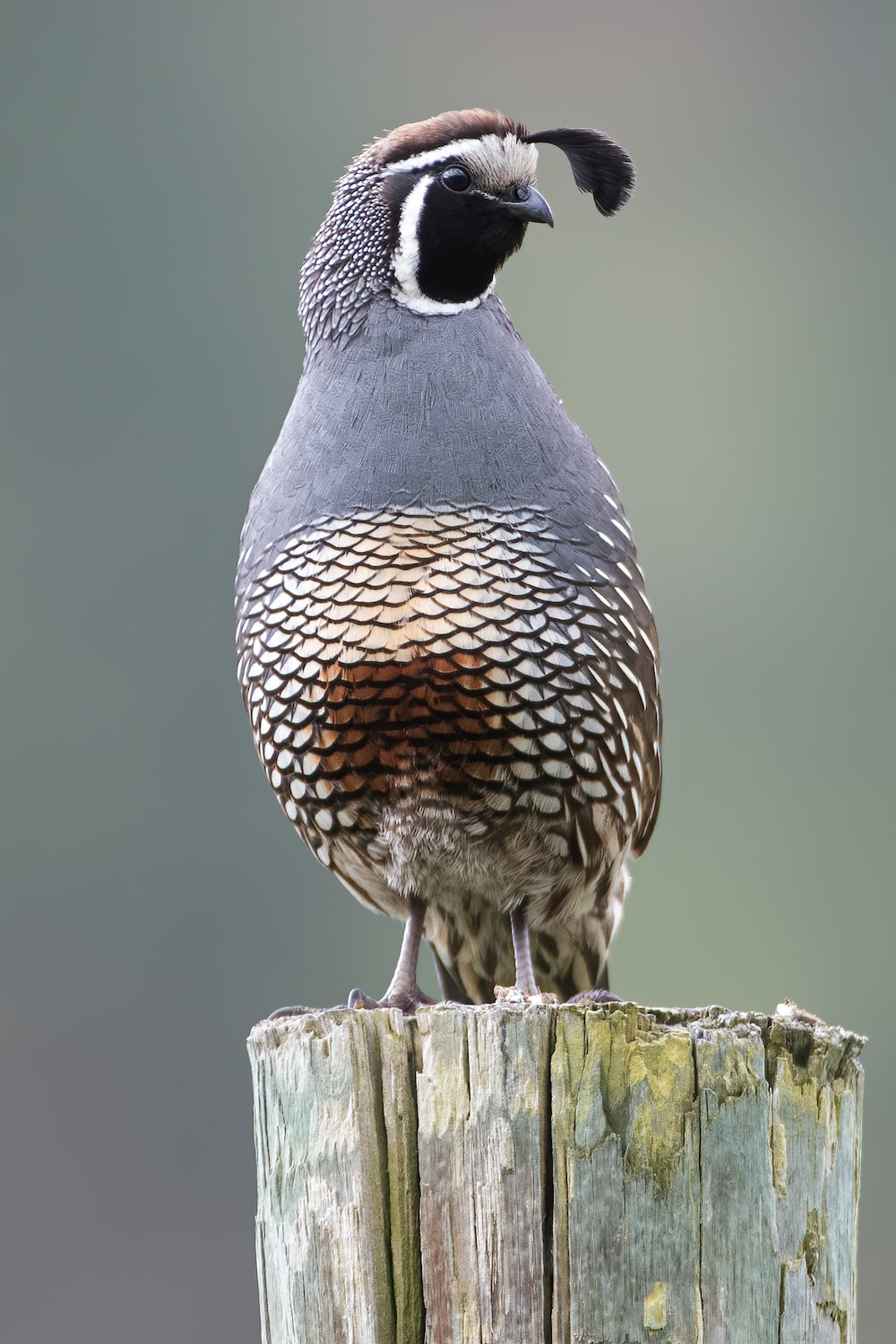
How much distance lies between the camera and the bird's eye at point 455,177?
4461mm

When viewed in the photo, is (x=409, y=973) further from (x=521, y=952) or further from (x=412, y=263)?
(x=412, y=263)

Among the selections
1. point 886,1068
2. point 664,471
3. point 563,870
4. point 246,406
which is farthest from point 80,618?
point 563,870

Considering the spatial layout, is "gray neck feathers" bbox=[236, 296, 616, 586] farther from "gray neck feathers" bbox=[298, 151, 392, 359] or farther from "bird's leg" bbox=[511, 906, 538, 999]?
"bird's leg" bbox=[511, 906, 538, 999]

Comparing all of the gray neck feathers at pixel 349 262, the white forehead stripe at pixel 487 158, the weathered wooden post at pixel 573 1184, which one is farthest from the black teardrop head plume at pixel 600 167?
the weathered wooden post at pixel 573 1184

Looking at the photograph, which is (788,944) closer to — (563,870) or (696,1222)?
(563,870)

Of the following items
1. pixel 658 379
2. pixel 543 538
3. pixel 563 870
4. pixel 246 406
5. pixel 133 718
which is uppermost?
pixel 658 379

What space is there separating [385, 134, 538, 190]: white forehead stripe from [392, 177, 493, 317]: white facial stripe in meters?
0.05

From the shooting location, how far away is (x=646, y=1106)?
3.04m

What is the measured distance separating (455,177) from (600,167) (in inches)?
22.7

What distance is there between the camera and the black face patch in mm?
4477

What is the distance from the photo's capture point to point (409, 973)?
14.8 feet

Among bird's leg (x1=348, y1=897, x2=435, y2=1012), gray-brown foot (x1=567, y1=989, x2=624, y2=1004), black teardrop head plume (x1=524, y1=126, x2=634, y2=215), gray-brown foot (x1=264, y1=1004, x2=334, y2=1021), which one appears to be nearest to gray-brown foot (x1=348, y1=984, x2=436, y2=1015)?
bird's leg (x1=348, y1=897, x2=435, y2=1012)

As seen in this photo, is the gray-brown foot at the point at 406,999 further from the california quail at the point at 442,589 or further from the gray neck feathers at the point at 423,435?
the gray neck feathers at the point at 423,435

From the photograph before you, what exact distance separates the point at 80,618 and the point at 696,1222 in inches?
566
